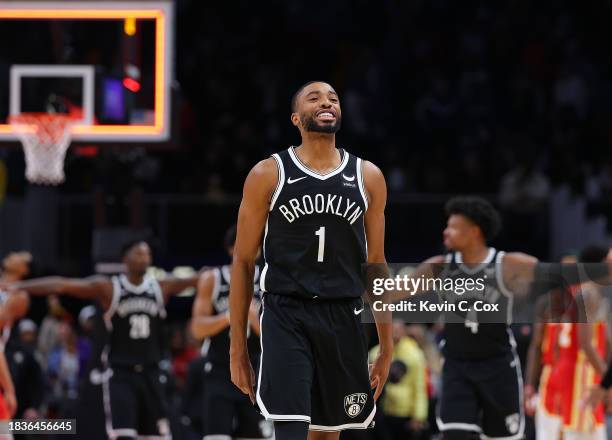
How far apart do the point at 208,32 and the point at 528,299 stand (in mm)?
13010

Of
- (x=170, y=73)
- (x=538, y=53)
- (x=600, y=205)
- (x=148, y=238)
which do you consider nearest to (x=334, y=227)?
(x=170, y=73)

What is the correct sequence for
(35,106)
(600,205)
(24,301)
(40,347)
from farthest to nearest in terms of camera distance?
(600,205), (40,347), (35,106), (24,301)

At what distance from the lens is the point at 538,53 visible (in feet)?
59.0

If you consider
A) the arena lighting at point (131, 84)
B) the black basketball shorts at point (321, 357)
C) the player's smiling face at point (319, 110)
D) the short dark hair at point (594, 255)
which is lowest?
the black basketball shorts at point (321, 357)

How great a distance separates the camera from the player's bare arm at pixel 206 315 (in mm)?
8250

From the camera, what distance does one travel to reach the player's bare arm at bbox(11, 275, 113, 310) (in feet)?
29.7

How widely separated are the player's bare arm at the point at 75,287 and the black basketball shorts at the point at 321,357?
14.1 feet

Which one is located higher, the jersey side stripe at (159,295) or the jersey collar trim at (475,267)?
the jersey collar trim at (475,267)

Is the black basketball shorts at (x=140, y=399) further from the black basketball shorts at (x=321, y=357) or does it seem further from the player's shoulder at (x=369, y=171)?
the player's shoulder at (x=369, y=171)

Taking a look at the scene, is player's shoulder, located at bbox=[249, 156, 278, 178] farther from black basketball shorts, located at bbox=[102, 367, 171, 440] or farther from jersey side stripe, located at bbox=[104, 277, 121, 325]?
jersey side stripe, located at bbox=[104, 277, 121, 325]

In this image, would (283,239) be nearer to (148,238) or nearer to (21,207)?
(148,238)

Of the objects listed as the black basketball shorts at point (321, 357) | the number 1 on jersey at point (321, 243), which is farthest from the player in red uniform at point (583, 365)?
the number 1 on jersey at point (321, 243)

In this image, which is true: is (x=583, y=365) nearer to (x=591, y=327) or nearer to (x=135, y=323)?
(x=591, y=327)

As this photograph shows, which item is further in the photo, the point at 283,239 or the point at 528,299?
the point at 528,299
